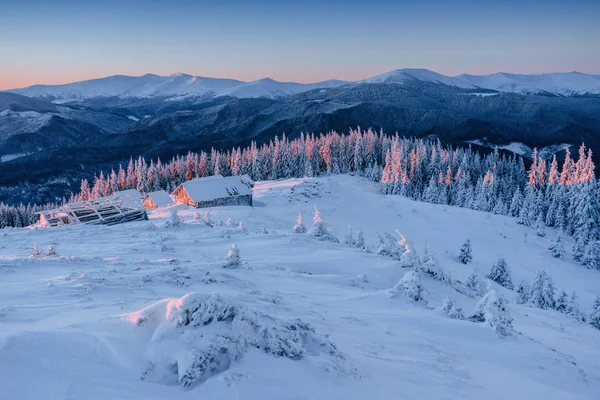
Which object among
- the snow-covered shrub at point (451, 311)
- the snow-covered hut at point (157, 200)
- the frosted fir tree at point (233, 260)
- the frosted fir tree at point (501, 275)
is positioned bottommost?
the frosted fir tree at point (501, 275)

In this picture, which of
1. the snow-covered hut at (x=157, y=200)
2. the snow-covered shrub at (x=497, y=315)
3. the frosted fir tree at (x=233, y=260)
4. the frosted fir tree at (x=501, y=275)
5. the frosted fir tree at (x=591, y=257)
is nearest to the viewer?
the snow-covered shrub at (x=497, y=315)

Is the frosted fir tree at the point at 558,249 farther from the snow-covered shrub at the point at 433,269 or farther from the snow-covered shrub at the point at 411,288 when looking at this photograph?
Result: the snow-covered shrub at the point at 411,288

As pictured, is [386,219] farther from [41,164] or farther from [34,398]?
[41,164]

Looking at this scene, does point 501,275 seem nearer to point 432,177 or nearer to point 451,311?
point 451,311

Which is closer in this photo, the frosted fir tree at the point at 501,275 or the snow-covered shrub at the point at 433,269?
the snow-covered shrub at the point at 433,269

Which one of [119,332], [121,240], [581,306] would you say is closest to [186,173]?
[121,240]

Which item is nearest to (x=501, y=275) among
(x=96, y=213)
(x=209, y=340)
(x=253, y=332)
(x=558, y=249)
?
(x=558, y=249)

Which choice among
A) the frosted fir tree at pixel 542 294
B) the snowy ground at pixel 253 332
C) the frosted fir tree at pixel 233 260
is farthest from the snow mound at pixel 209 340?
the frosted fir tree at pixel 542 294
